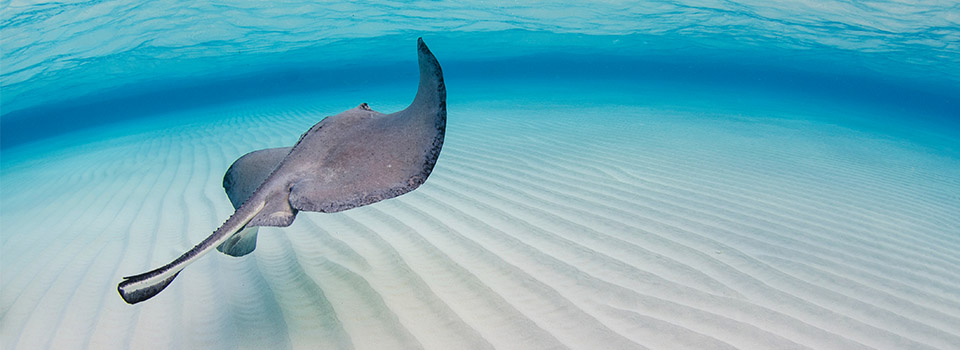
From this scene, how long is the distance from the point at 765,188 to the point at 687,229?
2.22m

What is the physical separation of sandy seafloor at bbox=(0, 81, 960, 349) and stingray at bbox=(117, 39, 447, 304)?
0.92 meters

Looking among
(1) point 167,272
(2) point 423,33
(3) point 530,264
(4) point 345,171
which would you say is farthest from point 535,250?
(2) point 423,33

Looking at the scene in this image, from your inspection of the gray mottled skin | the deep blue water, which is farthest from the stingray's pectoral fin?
the deep blue water

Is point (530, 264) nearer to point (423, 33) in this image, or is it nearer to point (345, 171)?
point (345, 171)

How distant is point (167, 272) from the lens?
4.20ft

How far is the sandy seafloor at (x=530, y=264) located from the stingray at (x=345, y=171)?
0.92 meters

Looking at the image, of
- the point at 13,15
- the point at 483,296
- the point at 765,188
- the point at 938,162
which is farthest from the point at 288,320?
the point at 13,15

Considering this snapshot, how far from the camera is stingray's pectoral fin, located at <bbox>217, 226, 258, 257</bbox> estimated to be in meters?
1.98

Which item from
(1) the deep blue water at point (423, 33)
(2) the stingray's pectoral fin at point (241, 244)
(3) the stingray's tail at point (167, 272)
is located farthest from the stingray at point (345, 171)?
(1) the deep blue water at point (423, 33)

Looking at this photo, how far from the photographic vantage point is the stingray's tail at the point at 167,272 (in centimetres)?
127

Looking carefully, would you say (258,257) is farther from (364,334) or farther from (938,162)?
(938,162)

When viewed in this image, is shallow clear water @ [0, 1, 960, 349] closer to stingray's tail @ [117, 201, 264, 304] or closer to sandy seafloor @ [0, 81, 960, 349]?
sandy seafloor @ [0, 81, 960, 349]

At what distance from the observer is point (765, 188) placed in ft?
16.2

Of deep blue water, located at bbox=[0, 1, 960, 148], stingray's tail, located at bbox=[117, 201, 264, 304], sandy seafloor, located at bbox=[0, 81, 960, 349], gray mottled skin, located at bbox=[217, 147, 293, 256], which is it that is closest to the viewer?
stingray's tail, located at bbox=[117, 201, 264, 304]
